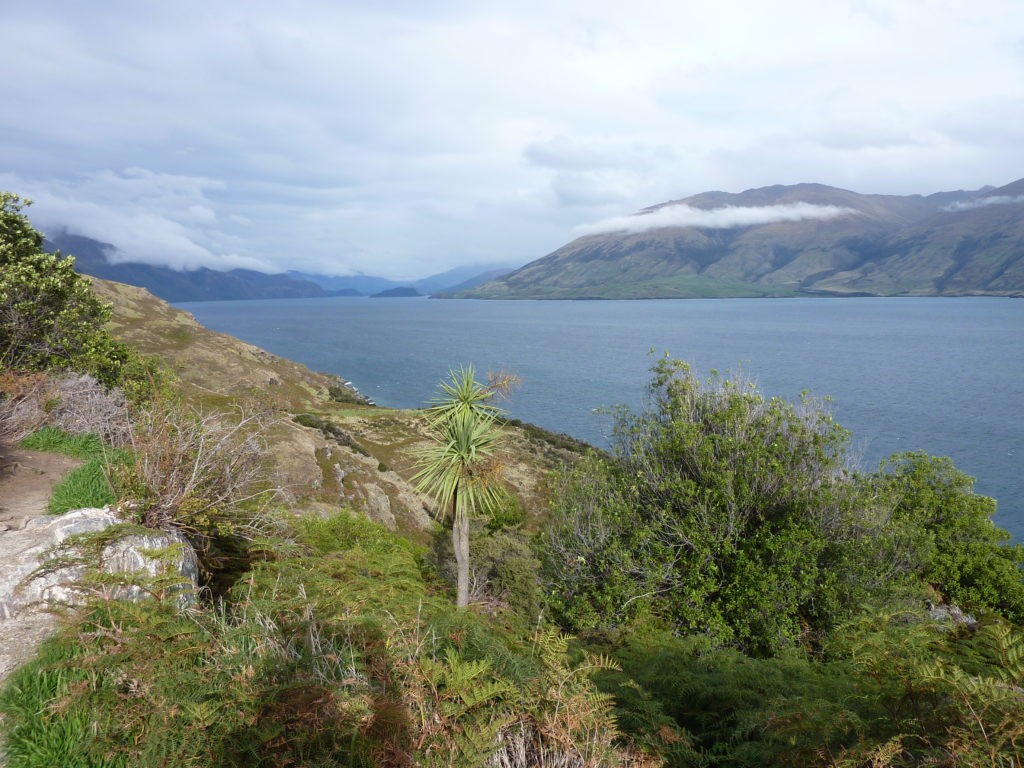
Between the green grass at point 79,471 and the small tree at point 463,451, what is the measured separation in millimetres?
7787

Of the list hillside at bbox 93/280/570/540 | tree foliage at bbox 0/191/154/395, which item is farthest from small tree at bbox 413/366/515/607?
tree foliage at bbox 0/191/154/395

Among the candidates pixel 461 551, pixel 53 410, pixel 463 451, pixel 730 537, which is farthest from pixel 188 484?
pixel 730 537

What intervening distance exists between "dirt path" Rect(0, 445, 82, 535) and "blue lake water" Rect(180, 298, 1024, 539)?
63.3 ft

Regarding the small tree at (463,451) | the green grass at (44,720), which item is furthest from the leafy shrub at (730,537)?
the green grass at (44,720)

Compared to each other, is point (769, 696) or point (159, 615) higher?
point (159, 615)

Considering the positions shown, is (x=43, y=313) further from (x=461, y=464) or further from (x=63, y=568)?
(x=63, y=568)

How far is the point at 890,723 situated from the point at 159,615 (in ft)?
24.5

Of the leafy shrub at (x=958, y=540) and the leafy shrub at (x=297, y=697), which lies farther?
the leafy shrub at (x=958, y=540)

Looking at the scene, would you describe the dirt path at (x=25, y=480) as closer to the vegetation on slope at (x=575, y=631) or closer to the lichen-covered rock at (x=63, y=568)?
the lichen-covered rock at (x=63, y=568)

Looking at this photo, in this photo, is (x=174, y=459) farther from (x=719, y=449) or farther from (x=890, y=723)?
(x=719, y=449)

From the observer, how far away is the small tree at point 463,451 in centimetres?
1606

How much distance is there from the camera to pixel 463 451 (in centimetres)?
1616

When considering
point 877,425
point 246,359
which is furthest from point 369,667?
point 246,359

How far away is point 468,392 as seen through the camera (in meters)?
16.3
